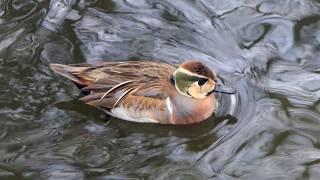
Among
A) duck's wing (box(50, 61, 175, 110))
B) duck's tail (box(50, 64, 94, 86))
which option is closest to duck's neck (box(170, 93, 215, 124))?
duck's wing (box(50, 61, 175, 110))

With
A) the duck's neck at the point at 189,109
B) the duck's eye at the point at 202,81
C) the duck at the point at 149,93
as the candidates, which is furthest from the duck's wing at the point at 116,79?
the duck's eye at the point at 202,81

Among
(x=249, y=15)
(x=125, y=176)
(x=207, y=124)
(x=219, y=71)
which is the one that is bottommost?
(x=125, y=176)

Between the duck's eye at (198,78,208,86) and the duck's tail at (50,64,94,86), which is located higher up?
the duck's eye at (198,78,208,86)

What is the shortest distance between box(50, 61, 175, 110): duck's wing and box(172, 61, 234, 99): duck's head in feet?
0.50

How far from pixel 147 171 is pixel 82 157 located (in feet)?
1.95

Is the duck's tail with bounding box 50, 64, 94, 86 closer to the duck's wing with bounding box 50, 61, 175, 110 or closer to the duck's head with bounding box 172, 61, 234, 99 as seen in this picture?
the duck's wing with bounding box 50, 61, 175, 110

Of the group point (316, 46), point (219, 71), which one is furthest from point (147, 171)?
point (316, 46)

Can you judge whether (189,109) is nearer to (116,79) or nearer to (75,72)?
(116,79)

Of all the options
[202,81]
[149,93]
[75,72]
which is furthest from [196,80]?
[75,72]

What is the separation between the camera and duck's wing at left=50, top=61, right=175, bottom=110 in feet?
22.7

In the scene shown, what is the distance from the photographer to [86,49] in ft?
25.2

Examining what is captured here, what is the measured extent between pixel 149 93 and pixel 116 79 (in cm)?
34

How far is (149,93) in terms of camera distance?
22.7ft

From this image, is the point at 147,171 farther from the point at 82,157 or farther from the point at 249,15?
the point at 249,15
